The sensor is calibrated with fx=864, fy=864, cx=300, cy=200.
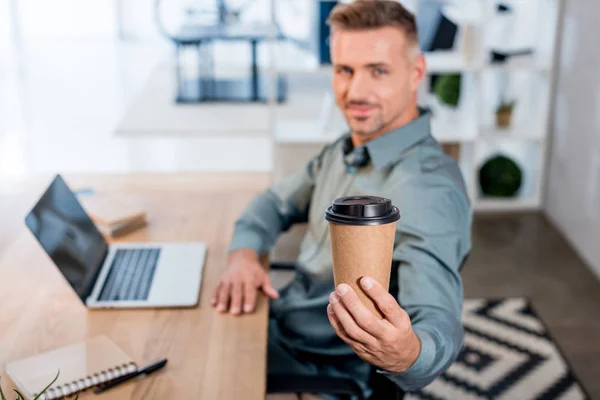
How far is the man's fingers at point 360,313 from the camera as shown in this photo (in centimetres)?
106

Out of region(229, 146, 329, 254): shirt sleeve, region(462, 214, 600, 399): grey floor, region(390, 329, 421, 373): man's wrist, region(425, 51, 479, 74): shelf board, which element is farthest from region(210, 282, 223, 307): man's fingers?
region(425, 51, 479, 74): shelf board

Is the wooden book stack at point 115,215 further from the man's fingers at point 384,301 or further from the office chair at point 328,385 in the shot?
the man's fingers at point 384,301

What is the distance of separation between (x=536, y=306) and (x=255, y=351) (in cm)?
204

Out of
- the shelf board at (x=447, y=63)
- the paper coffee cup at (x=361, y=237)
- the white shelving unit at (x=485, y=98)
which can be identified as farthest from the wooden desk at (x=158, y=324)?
the shelf board at (x=447, y=63)

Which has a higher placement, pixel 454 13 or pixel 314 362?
pixel 454 13

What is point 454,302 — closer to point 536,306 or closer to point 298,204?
point 298,204

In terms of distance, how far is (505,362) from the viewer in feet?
9.82

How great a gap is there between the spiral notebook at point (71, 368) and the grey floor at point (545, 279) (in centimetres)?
181

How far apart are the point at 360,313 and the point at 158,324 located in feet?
2.45

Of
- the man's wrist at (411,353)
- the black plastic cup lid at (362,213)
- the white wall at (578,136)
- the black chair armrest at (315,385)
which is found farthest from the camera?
the white wall at (578,136)

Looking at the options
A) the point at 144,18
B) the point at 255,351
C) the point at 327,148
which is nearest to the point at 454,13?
the point at 327,148

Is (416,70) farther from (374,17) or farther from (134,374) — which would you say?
(134,374)

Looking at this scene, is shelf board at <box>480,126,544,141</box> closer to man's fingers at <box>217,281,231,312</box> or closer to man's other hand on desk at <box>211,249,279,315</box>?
man's other hand on desk at <box>211,249,279,315</box>

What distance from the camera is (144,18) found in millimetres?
8273
